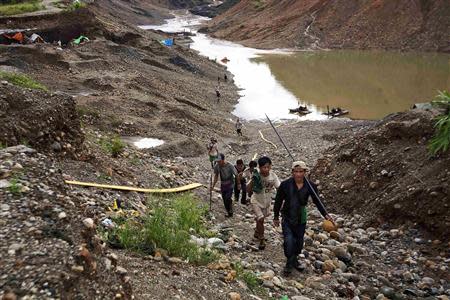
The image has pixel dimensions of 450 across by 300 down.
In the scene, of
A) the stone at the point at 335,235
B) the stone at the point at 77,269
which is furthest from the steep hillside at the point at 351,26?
the stone at the point at 77,269

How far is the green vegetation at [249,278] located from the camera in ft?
22.5

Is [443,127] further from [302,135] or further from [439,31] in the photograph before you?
[439,31]

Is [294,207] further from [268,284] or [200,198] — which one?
[200,198]

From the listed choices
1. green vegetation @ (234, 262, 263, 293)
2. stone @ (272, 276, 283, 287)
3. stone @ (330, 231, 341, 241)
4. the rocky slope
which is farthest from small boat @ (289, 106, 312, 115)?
green vegetation @ (234, 262, 263, 293)

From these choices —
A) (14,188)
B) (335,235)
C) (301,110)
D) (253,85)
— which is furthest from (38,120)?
(253,85)

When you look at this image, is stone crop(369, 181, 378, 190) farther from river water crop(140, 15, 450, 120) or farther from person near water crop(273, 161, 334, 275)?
river water crop(140, 15, 450, 120)

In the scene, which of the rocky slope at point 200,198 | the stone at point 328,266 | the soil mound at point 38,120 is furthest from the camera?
the soil mound at point 38,120

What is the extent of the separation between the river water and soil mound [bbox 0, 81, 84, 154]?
23458 mm

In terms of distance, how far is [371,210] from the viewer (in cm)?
1124

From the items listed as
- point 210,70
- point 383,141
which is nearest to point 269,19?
point 210,70

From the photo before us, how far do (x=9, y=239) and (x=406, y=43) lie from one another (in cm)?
6899

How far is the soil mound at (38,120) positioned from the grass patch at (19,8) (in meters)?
28.2

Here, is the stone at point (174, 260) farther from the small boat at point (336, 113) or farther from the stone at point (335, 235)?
the small boat at point (336, 113)

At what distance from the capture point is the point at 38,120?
938 cm
